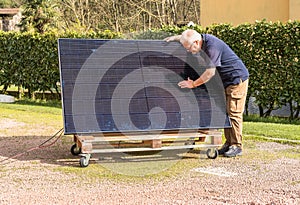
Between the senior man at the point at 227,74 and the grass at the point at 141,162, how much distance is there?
1.28ft

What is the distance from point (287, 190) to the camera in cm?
631

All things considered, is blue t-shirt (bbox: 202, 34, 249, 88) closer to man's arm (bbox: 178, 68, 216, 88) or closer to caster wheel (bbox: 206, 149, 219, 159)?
man's arm (bbox: 178, 68, 216, 88)

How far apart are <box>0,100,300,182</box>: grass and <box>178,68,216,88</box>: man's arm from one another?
1155mm

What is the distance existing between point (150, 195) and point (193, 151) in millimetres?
2980

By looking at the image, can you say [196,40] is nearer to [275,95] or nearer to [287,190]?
[287,190]

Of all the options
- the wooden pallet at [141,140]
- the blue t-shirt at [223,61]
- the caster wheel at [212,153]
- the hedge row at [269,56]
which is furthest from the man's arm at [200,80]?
the hedge row at [269,56]

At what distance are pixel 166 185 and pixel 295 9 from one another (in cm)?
1202

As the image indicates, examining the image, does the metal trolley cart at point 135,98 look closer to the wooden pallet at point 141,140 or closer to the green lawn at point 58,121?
the wooden pallet at point 141,140

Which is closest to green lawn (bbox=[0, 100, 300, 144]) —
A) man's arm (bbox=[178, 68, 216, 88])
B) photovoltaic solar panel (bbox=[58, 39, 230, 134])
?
photovoltaic solar panel (bbox=[58, 39, 230, 134])

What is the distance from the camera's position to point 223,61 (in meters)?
8.21

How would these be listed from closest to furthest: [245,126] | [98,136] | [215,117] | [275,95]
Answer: [98,136], [215,117], [245,126], [275,95]

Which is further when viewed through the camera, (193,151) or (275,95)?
(275,95)

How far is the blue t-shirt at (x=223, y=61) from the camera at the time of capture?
8047 millimetres

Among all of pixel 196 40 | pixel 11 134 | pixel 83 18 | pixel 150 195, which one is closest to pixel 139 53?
pixel 196 40
